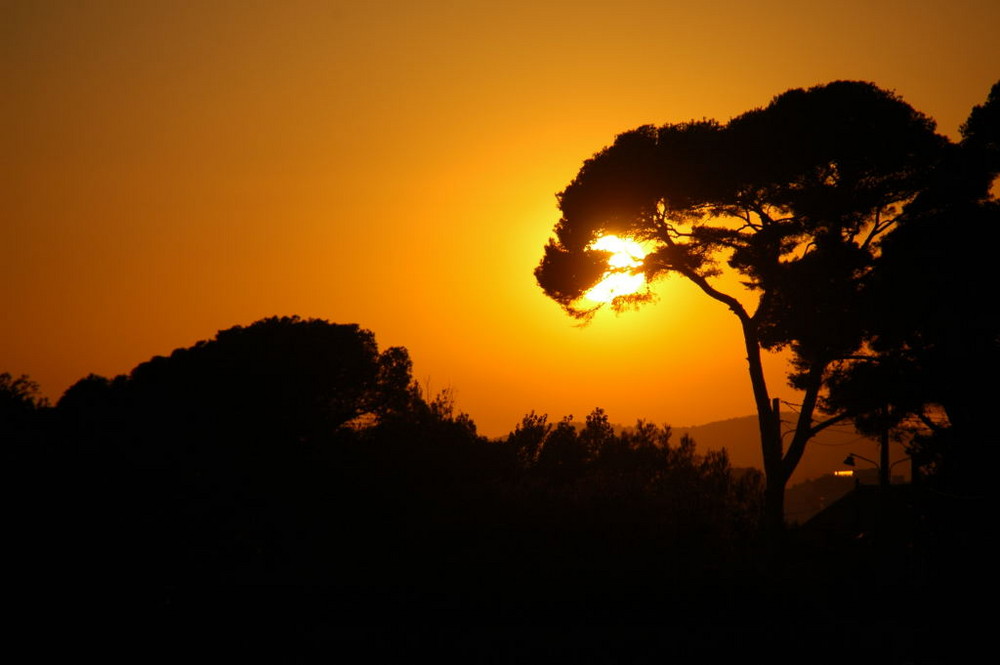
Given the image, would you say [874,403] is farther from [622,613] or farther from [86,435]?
[86,435]

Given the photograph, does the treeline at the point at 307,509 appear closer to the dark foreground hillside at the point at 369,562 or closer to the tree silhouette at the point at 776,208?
the dark foreground hillside at the point at 369,562

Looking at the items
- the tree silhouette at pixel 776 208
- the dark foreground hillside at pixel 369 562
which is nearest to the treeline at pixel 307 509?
the dark foreground hillside at pixel 369 562

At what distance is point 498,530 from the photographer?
70.5 ft

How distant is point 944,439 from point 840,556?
35.7ft

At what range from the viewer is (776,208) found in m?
28.0

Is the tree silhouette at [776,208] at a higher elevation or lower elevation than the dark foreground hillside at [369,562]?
higher

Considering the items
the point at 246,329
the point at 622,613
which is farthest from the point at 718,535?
the point at 246,329

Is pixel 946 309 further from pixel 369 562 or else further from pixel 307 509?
pixel 307 509

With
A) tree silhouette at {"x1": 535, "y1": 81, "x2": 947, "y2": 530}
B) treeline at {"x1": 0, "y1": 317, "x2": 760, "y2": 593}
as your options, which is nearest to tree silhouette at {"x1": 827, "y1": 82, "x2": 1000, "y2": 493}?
tree silhouette at {"x1": 535, "y1": 81, "x2": 947, "y2": 530}

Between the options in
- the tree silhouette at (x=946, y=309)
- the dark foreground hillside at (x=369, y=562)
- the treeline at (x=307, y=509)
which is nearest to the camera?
the dark foreground hillside at (x=369, y=562)

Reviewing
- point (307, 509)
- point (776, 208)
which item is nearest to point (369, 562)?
point (307, 509)

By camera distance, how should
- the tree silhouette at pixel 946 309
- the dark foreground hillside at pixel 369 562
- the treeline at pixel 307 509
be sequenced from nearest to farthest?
the dark foreground hillside at pixel 369 562
the treeline at pixel 307 509
the tree silhouette at pixel 946 309

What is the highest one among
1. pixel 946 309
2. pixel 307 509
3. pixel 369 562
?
pixel 946 309

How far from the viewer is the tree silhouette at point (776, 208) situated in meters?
26.8
